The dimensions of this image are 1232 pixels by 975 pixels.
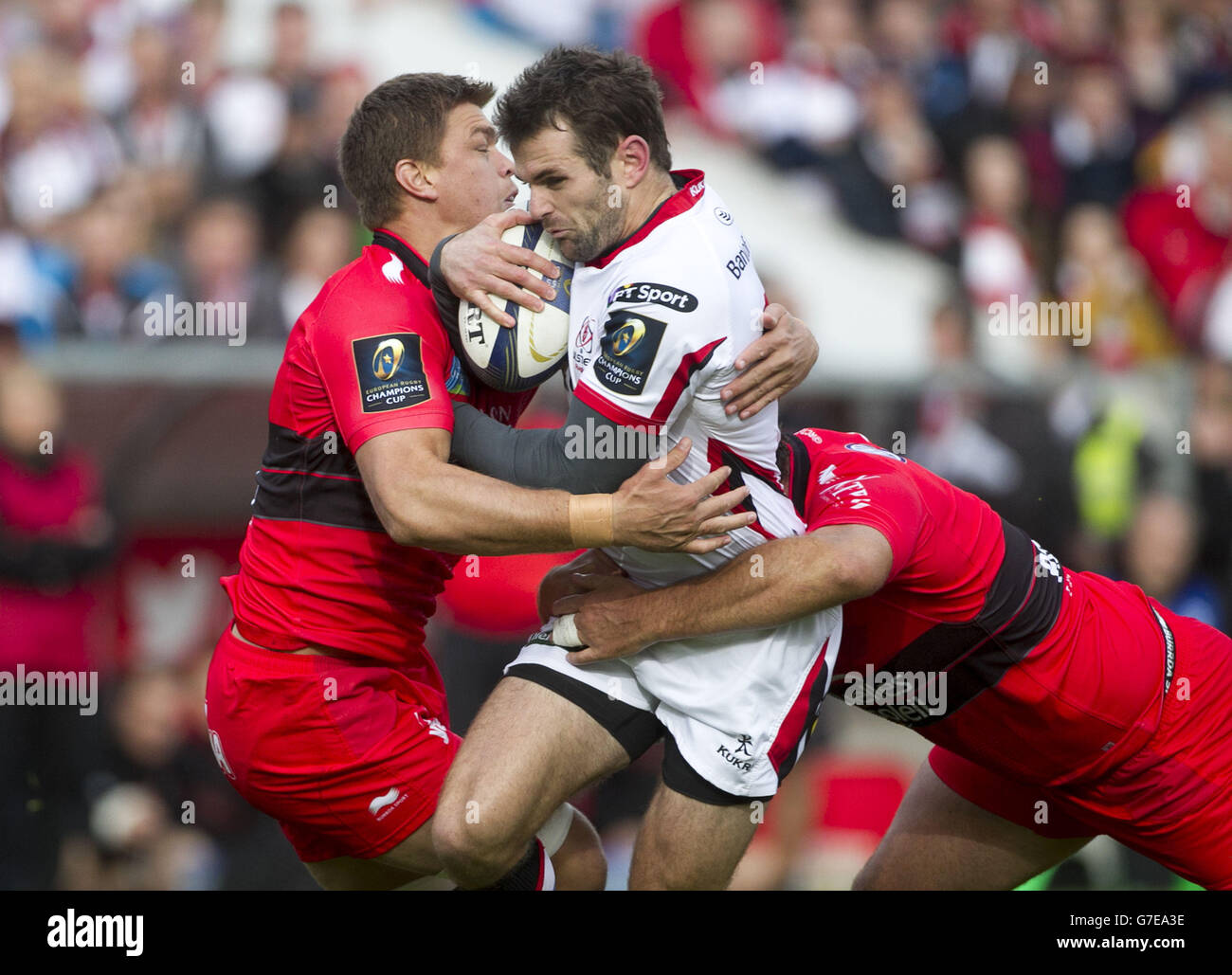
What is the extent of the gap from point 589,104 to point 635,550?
4.14ft

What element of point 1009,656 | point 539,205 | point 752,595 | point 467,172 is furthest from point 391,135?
point 1009,656

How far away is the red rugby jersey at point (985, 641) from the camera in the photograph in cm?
443

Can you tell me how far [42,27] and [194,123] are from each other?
163 centimetres

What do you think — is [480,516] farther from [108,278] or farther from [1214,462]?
[1214,462]

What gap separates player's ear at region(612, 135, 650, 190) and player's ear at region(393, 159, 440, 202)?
677mm

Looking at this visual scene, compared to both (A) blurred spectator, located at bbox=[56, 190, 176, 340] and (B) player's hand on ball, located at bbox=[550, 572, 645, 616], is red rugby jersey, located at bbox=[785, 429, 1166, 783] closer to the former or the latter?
(B) player's hand on ball, located at bbox=[550, 572, 645, 616]

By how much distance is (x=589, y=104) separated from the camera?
4.18 m

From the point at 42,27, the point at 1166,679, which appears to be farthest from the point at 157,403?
→ the point at 1166,679

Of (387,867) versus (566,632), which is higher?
(566,632)

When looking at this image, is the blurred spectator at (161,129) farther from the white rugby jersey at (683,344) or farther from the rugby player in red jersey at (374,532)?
the white rugby jersey at (683,344)

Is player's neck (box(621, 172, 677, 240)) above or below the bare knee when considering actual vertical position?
above

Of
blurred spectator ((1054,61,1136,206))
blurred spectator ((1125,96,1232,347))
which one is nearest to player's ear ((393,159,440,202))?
blurred spectator ((1125,96,1232,347))

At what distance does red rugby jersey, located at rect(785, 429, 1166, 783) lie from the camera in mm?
4434
